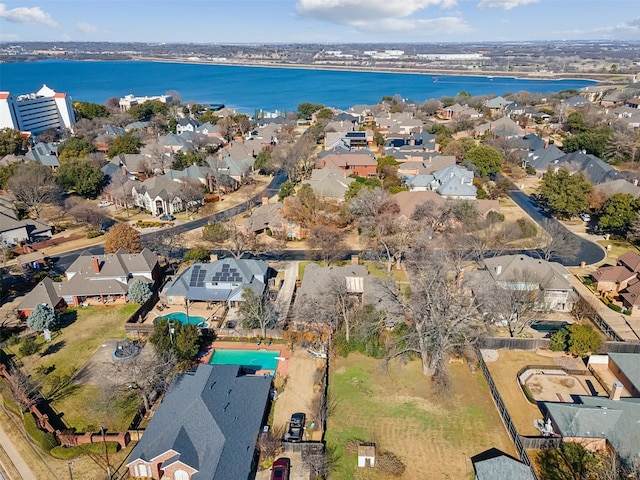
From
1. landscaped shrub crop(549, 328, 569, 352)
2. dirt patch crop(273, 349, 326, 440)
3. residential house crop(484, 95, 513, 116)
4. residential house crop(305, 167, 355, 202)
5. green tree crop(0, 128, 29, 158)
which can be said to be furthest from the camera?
residential house crop(484, 95, 513, 116)

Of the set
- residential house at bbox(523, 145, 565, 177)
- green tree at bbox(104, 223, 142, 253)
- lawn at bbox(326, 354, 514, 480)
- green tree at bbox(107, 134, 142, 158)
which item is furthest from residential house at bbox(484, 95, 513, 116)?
lawn at bbox(326, 354, 514, 480)

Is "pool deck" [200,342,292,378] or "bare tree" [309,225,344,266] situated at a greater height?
"bare tree" [309,225,344,266]

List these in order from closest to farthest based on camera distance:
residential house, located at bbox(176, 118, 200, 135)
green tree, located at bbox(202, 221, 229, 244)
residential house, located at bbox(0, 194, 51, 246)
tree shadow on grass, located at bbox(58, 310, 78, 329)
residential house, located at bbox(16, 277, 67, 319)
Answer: tree shadow on grass, located at bbox(58, 310, 78, 329), residential house, located at bbox(16, 277, 67, 319), green tree, located at bbox(202, 221, 229, 244), residential house, located at bbox(0, 194, 51, 246), residential house, located at bbox(176, 118, 200, 135)

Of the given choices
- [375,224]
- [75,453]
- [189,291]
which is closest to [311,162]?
[375,224]

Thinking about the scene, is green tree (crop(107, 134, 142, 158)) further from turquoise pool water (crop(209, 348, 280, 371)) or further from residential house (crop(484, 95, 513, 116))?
residential house (crop(484, 95, 513, 116))

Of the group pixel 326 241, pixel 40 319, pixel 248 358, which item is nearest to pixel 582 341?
pixel 248 358

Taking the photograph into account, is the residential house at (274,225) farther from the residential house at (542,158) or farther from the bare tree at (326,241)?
the residential house at (542,158)

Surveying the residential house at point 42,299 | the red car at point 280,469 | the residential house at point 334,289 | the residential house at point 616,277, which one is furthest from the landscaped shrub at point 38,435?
the residential house at point 616,277

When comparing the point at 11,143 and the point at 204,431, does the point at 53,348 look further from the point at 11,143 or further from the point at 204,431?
the point at 11,143
